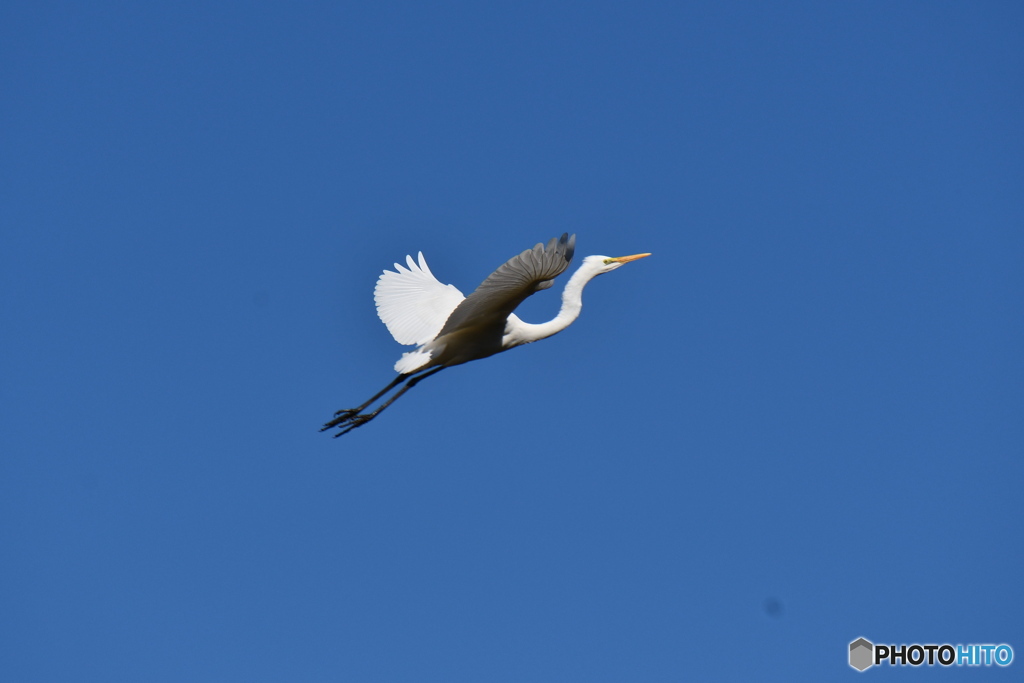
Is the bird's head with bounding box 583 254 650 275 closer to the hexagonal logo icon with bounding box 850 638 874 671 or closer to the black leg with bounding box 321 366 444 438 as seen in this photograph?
the black leg with bounding box 321 366 444 438

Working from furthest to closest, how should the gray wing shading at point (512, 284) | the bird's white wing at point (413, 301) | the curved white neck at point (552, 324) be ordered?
the bird's white wing at point (413, 301) < the curved white neck at point (552, 324) < the gray wing shading at point (512, 284)

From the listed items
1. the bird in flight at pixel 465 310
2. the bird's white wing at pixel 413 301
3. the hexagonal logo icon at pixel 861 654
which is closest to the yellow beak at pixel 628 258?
the bird in flight at pixel 465 310

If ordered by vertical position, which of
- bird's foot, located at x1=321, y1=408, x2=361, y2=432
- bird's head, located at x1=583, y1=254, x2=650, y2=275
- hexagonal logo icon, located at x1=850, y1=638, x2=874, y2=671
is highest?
bird's head, located at x1=583, y1=254, x2=650, y2=275

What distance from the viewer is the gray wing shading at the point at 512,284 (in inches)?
351

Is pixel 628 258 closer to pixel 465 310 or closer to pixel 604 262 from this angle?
pixel 604 262

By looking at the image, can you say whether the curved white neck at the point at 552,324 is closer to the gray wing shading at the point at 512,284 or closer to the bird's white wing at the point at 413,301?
the gray wing shading at the point at 512,284

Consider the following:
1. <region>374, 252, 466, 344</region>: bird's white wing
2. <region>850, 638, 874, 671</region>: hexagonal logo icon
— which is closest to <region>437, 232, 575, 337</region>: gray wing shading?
<region>374, 252, 466, 344</region>: bird's white wing

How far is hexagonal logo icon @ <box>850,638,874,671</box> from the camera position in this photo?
47.0ft

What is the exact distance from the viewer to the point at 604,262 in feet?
38.6

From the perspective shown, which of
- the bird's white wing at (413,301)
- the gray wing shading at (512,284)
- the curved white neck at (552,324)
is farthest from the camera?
the bird's white wing at (413,301)

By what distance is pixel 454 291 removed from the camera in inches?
501

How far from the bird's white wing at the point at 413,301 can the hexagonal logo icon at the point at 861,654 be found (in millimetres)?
7902

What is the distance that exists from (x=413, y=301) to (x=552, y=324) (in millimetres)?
2056


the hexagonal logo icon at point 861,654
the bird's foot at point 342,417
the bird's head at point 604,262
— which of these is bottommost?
the hexagonal logo icon at point 861,654
